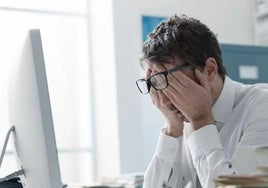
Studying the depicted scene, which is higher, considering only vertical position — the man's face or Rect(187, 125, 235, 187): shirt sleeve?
the man's face

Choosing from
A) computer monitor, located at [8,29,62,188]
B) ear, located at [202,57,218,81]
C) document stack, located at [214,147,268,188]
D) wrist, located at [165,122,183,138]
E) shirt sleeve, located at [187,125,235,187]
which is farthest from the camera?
wrist, located at [165,122,183,138]

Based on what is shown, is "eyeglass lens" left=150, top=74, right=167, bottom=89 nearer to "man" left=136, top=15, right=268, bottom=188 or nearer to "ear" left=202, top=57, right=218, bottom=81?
"man" left=136, top=15, right=268, bottom=188

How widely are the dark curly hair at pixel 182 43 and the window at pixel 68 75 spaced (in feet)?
5.98

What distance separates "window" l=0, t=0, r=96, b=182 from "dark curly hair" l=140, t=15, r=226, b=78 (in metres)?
1.82

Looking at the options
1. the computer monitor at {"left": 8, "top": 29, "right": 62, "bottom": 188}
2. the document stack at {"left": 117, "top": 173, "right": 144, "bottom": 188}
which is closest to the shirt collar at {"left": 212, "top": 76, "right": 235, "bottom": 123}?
the computer monitor at {"left": 8, "top": 29, "right": 62, "bottom": 188}

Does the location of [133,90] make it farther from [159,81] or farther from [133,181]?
[159,81]

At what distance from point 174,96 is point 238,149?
0.79ft

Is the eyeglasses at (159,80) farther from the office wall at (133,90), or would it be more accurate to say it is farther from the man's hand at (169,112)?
the office wall at (133,90)

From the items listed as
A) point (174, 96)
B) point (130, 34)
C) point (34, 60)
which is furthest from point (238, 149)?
point (130, 34)

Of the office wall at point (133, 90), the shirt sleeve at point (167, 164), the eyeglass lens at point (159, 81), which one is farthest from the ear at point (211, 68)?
the office wall at point (133, 90)

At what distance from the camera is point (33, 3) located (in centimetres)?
312

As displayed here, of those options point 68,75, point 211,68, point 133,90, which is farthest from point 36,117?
point 68,75

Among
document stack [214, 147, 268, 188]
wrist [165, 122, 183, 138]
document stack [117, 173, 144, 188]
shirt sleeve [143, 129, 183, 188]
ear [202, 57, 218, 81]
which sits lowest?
document stack [117, 173, 144, 188]

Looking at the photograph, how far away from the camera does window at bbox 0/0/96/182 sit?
10.3 feet
